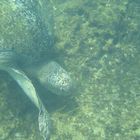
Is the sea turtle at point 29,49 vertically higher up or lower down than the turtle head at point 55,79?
higher up

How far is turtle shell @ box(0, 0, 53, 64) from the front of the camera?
521 cm

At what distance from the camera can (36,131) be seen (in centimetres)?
494

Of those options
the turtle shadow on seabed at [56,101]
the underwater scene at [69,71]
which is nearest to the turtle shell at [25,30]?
the underwater scene at [69,71]

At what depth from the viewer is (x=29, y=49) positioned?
5543 millimetres

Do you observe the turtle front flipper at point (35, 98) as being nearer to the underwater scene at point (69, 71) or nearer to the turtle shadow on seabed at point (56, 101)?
the underwater scene at point (69, 71)

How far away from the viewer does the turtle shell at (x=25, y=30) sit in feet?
17.1

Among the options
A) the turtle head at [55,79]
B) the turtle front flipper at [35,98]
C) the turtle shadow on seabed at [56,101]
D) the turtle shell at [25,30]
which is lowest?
the turtle shadow on seabed at [56,101]

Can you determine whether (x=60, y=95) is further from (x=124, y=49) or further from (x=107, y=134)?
(x=124, y=49)

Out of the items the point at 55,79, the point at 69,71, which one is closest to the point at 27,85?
the point at 55,79

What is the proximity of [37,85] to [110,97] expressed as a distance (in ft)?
4.30

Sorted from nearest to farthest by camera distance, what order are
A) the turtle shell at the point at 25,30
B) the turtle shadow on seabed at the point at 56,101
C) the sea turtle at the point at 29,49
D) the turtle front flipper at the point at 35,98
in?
the turtle front flipper at the point at 35,98
the sea turtle at the point at 29,49
the turtle shell at the point at 25,30
the turtle shadow on seabed at the point at 56,101

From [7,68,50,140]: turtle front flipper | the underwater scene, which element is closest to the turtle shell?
the underwater scene

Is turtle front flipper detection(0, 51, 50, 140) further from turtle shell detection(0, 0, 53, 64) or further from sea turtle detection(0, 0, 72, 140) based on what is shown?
turtle shell detection(0, 0, 53, 64)

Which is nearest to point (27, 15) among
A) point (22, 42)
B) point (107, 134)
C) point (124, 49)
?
point (22, 42)
